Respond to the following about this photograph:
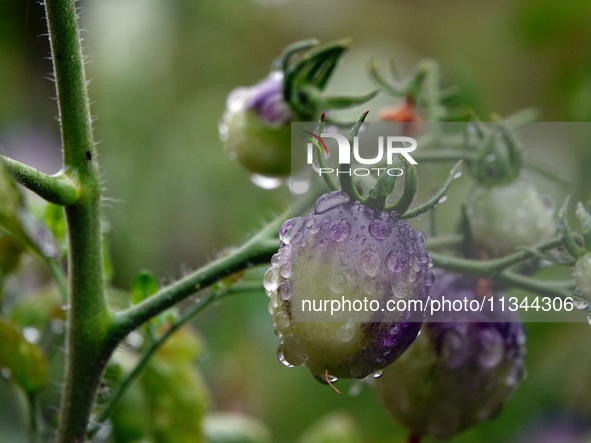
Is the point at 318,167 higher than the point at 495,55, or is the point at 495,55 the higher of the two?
the point at 495,55

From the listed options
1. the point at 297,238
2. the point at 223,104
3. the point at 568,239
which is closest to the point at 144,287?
the point at 297,238

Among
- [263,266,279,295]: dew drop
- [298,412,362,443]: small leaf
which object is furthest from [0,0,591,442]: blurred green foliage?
[263,266,279,295]: dew drop

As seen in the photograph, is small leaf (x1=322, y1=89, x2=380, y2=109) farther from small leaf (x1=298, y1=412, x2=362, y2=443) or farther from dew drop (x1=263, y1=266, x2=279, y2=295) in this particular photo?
small leaf (x1=298, y1=412, x2=362, y2=443)

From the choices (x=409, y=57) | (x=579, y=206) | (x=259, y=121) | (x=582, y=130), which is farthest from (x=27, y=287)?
(x=409, y=57)

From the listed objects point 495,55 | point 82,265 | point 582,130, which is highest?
point 495,55

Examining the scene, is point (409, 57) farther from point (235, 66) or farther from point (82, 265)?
point (82, 265)

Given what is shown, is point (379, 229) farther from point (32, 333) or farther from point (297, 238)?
point (32, 333)

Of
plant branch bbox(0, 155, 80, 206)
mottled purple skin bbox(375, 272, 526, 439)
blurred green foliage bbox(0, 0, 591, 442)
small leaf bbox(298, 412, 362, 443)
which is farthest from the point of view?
blurred green foliage bbox(0, 0, 591, 442)
